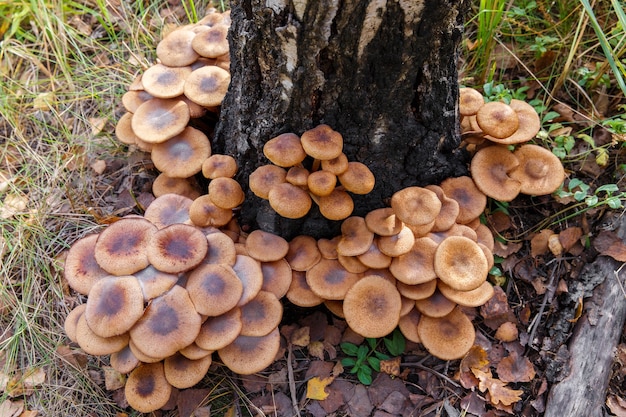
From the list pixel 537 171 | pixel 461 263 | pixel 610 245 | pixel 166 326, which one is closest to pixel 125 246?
pixel 166 326

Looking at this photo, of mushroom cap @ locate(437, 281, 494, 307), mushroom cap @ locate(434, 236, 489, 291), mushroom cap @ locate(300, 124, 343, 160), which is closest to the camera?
mushroom cap @ locate(300, 124, 343, 160)

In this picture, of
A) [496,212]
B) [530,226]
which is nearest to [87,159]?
[496,212]

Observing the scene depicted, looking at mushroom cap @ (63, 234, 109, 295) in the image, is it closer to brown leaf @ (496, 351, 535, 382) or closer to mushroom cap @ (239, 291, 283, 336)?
mushroom cap @ (239, 291, 283, 336)

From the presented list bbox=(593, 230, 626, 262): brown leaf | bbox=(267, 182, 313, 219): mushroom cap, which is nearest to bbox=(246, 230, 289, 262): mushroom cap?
bbox=(267, 182, 313, 219): mushroom cap

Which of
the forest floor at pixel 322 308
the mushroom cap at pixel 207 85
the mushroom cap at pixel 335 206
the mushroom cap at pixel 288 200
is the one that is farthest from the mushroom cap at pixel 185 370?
the mushroom cap at pixel 207 85

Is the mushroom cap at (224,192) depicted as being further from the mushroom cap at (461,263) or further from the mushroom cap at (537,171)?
the mushroom cap at (537,171)
